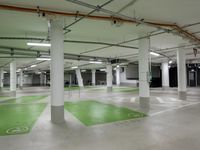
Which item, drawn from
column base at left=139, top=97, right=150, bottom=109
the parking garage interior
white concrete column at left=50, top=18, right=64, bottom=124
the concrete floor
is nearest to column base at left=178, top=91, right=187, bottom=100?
the parking garage interior

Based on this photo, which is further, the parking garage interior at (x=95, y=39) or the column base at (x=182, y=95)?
the column base at (x=182, y=95)

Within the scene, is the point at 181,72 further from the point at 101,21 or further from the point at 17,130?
the point at 17,130

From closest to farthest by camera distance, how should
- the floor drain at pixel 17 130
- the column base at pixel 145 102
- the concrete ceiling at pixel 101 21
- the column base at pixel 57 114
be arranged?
the floor drain at pixel 17 130
the concrete ceiling at pixel 101 21
the column base at pixel 57 114
the column base at pixel 145 102

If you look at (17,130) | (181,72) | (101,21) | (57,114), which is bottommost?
(17,130)

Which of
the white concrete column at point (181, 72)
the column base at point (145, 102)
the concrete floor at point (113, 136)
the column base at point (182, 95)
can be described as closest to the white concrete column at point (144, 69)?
the column base at point (145, 102)

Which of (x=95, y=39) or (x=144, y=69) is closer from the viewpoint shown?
(x=144, y=69)

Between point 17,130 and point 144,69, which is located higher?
point 144,69

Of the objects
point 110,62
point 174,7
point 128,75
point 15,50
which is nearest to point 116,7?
point 174,7

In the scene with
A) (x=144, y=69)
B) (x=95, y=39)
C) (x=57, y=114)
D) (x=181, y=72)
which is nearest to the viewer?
(x=57, y=114)

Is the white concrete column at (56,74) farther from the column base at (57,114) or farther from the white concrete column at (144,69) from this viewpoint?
the white concrete column at (144,69)

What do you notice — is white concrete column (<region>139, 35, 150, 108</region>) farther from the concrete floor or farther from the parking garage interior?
the concrete floor

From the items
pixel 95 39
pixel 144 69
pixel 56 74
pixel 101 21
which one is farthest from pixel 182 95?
pixel 56 74

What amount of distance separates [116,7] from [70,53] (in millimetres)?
9929

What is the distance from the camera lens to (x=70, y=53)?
15320 mm
